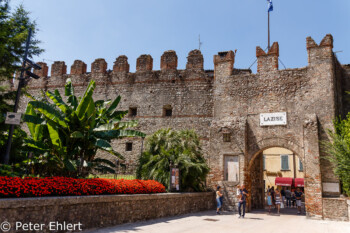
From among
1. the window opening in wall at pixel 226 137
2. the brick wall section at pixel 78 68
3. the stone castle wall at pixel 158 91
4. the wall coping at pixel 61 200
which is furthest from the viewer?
the brick wall section at pixel 78 68

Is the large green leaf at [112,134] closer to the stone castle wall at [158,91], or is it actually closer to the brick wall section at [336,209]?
the stone castle wall at [158,91]

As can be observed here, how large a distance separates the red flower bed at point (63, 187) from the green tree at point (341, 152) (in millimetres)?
8110

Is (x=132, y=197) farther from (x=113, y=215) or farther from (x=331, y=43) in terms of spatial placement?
(x=331, y=43)

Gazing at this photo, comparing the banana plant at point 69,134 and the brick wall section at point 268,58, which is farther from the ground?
the brick wall section at point 268,58

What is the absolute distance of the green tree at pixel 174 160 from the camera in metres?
13.4

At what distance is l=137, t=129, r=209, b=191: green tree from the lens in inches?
527

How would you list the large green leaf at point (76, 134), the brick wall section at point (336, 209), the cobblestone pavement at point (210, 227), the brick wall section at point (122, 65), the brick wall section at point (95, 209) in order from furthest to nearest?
1. the brick wall section at point (122, 65)
2. the brick wall section at point (336, 209)
3. the large green leaf at point (76, 134)
4. the cobblestone pavement at point (210, 227)
5. the brick wall section at point (95, 209)

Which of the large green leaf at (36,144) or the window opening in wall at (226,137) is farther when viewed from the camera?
the window opening in wall at (226,137)

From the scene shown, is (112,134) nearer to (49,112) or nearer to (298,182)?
(49,112)

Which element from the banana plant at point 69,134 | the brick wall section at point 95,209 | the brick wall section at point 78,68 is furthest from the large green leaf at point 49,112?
the brick wall section at point 78,68

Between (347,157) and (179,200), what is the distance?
7234 mm

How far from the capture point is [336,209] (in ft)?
40.1

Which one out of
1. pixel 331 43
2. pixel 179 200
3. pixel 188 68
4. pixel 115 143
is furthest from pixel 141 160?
pixel 331 43

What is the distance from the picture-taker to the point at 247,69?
17.2m
